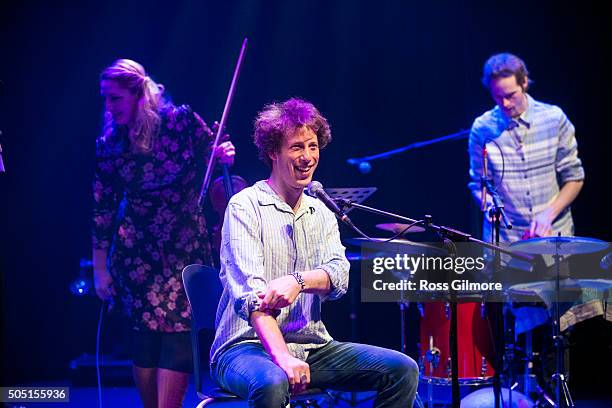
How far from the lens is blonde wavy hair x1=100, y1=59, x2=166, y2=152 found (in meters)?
3.70

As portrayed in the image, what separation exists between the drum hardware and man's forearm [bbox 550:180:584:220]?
82 cm

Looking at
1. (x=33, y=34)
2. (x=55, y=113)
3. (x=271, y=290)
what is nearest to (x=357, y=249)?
(x=55, y=113)

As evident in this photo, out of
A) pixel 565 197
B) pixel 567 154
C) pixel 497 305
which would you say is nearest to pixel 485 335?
pixel 497 305

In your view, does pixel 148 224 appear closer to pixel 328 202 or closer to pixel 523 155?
pixel 328 202

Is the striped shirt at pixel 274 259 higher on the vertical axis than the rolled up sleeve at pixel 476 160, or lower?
lower

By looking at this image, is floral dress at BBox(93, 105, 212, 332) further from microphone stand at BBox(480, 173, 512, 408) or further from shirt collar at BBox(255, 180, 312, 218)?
microphone stand at BBox(480, 173, 512, 408)

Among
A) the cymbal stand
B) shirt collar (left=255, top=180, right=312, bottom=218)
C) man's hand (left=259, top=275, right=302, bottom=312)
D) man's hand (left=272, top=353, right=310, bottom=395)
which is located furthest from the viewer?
the cymbal stand

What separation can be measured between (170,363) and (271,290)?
1.22 m

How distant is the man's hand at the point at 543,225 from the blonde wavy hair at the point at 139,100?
2.49 m

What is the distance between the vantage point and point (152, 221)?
3742mm

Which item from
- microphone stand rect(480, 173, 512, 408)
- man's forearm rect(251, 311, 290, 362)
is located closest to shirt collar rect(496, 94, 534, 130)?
microphone stand rect(480, 173, 512, 408)

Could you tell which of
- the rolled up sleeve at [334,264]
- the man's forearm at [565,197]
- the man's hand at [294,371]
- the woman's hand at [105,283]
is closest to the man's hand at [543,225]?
the man's forearm at [565,197]

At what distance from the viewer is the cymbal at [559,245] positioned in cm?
370

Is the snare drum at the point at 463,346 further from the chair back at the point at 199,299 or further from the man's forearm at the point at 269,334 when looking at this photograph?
the man's forearm at the point at 269,334
